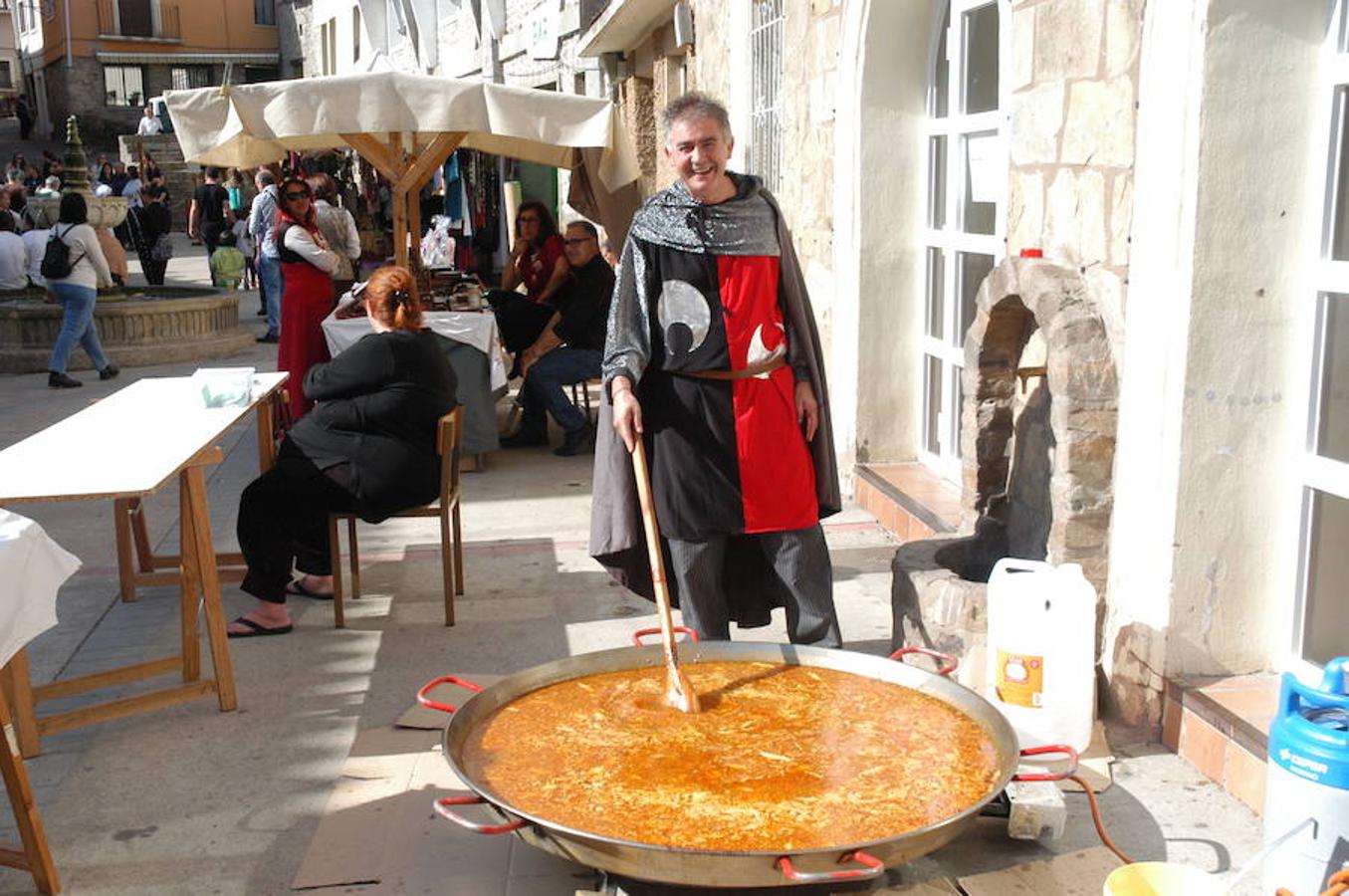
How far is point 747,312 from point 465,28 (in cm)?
2083

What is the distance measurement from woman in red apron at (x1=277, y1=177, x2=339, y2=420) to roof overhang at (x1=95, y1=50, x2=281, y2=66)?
134 feet

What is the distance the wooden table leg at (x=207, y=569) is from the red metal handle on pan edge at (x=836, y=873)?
8.01 ft

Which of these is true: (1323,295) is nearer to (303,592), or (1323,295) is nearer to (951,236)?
(951,236)

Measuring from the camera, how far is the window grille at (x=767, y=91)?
8.35m

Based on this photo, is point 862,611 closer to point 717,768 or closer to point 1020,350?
point 1020,350

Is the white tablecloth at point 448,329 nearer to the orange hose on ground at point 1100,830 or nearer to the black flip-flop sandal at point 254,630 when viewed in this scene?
the black flip-flop sandal at point 254,630

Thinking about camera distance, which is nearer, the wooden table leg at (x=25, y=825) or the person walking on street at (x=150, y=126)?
the wooden table leg at (x=25, y=825)

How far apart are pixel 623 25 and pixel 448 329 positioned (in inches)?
228

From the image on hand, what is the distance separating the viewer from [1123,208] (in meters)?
3.90

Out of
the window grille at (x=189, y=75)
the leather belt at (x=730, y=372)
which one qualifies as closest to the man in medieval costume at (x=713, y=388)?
the leather belt at (x=730, y=372)

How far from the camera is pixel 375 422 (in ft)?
16.6

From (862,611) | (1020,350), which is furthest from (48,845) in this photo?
(1020,350)

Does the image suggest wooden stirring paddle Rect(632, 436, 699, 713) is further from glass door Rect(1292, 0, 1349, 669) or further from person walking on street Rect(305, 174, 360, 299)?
person walking on street Rect(305, 174, 360, 299)

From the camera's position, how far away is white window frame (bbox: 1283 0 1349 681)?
A: 3439 millimetres
